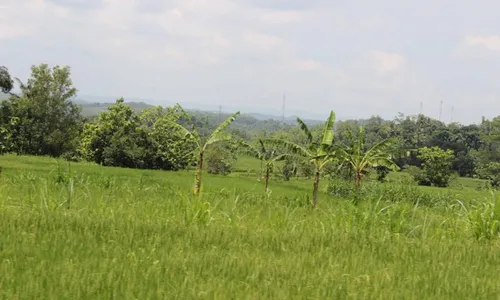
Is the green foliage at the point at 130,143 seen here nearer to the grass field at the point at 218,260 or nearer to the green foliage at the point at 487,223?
the green foliage at the point at 487,223

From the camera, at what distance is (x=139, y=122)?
4809cm

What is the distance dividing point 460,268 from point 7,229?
3541 millimetres

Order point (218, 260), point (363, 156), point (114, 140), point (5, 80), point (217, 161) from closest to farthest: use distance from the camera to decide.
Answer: point (218, 260) < point (363, 156) < point (5, 80) < point (114, 140) < point (217, 161)

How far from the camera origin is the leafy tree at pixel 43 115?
144 ft

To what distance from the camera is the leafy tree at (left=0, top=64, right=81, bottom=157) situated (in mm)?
44000

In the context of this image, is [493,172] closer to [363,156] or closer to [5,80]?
[363,156]

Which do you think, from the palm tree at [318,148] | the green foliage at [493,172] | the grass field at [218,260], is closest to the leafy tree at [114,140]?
the palm tree at [318,148]

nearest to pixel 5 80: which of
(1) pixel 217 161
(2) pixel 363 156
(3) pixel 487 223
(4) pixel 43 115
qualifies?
(4) pixel 43 115

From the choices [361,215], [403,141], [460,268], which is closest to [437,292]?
[460,268]

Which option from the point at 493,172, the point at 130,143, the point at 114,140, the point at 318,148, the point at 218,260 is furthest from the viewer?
the point at 493,172

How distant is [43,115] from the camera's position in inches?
1781

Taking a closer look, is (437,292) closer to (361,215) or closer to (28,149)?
(361,215)

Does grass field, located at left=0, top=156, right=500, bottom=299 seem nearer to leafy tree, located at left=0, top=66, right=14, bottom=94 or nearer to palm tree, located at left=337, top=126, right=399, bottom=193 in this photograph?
palm tree, located at left=337, top=126, right=399, bottom=193

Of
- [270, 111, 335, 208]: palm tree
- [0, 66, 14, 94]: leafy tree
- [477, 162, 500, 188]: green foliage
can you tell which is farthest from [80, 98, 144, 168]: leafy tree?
[477, 162, 500, 188]: green foliage
